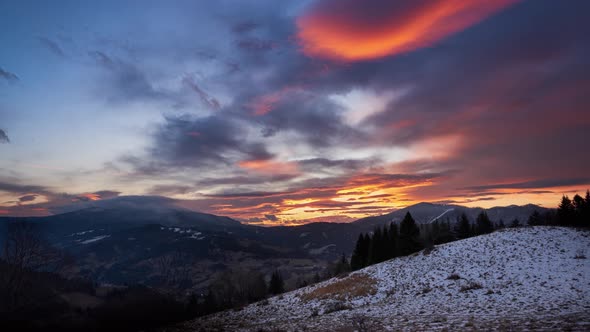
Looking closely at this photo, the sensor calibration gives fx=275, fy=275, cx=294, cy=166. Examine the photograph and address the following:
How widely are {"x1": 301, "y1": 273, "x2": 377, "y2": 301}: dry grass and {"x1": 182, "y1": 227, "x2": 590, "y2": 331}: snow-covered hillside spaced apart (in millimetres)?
141

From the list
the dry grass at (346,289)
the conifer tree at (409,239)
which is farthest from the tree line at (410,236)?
the dry grass at (346,289)

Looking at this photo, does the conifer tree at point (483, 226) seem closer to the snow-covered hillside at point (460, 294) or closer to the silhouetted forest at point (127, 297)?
the silhouetted forest at point (127, 297)

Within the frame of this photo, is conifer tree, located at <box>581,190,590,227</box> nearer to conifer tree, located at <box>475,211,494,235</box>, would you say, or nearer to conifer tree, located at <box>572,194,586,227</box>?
conifer tree, located at <box>572,194,586,227</box>

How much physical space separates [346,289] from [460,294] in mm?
15900

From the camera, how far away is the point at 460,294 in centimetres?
2856

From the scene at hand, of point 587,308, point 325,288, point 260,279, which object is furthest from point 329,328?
point 260,279

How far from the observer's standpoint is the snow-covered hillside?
18.2 meters

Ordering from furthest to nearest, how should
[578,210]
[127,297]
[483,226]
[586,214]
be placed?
[483,226] → [127,297] → [578,210] → [586,214]

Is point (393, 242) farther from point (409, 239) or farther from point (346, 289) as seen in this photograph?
point (346, 289)

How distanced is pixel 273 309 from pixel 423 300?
1949 cm

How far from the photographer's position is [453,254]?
1682 inches

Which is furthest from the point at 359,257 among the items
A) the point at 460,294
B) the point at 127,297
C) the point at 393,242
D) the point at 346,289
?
the point at 127,297

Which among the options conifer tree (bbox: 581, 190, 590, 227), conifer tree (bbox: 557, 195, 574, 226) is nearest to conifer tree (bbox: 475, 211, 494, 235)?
conifer tree (bbox: 557, 195, 574, 226)

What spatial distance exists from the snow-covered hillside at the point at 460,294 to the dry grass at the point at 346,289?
141 millimetres
